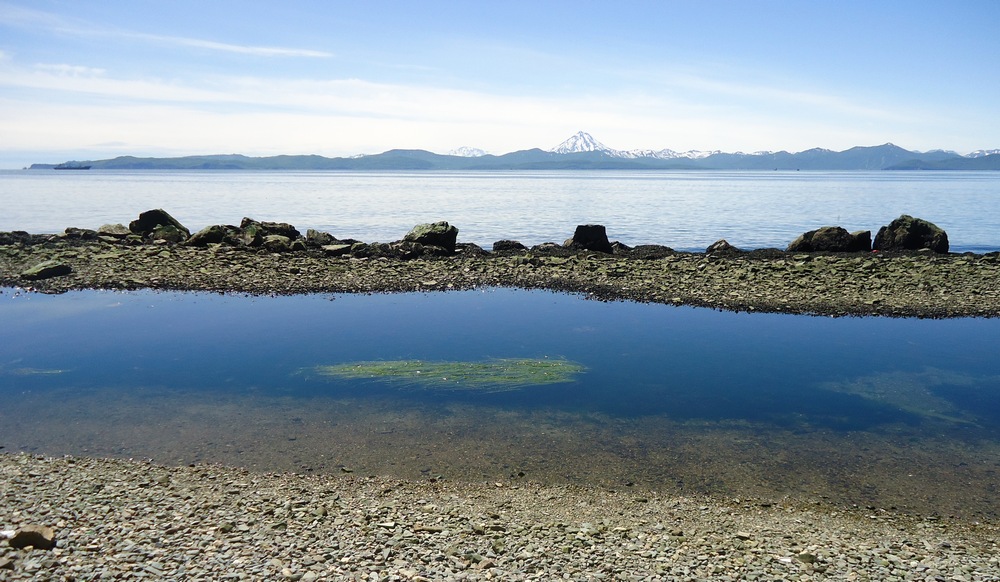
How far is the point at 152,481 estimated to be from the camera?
10.9m

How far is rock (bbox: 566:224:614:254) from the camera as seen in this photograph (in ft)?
126

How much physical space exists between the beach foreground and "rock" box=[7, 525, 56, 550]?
0.28 feet

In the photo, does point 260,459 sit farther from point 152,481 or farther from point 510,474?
point 510,474

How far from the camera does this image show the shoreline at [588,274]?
26547 millimetres

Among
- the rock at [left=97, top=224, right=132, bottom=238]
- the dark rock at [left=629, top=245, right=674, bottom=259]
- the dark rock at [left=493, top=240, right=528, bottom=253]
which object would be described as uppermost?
the rock at [left=97, top=224, right=132, bottom=238]

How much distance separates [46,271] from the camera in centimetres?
3008

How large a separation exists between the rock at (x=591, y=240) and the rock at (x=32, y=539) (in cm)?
3225

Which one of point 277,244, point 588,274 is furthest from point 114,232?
point 588,274

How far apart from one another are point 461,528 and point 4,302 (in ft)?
84.6

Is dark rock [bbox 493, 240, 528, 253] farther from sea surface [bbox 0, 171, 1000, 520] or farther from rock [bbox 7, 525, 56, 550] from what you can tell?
rock [bbox 7, 525, 56, 550]

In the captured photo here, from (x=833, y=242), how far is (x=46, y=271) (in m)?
40.9

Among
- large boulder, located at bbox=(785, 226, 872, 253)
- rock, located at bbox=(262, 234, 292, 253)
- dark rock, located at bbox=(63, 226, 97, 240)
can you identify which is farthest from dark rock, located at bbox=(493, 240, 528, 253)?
dark rock, located at bbox=(63, 226, 97, 240)

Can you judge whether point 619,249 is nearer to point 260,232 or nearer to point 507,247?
point 507,247

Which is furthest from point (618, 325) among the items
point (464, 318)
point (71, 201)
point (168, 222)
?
point (71, 201)
